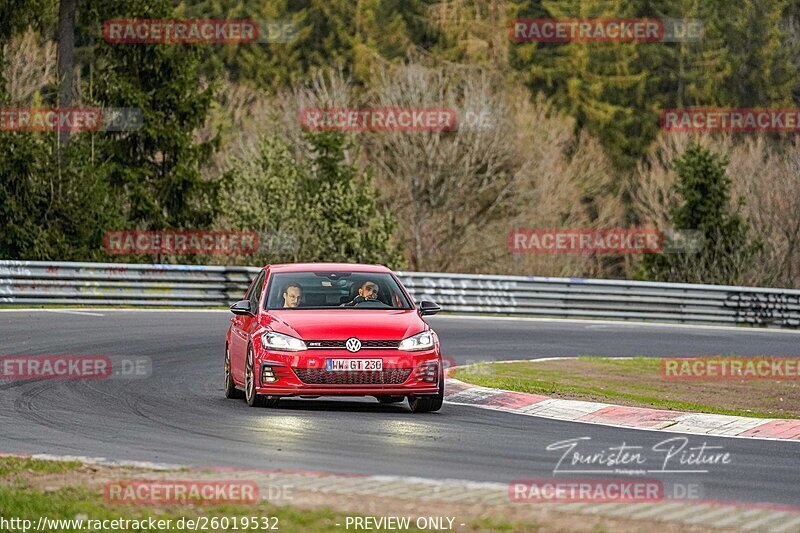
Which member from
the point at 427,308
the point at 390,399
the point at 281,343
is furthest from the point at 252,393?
the point at 427,308

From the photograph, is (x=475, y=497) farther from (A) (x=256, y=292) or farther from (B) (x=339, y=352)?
(A) (x=256, y=292)

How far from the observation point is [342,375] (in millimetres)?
13562

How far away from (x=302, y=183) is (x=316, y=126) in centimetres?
257

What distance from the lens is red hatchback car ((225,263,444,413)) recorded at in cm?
1358

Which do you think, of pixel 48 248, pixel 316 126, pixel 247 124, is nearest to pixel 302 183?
pixel 316 126

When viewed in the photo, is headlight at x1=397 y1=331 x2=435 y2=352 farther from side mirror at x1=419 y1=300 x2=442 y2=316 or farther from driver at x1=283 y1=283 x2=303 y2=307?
driver at x1=283 y1=283 x2=303 y2=307

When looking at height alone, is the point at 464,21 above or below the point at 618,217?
above

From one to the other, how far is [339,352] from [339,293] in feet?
5.39

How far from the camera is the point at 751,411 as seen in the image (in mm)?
15445

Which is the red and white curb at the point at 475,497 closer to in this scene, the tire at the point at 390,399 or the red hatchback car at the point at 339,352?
the red hatchback car at the point at 339,352

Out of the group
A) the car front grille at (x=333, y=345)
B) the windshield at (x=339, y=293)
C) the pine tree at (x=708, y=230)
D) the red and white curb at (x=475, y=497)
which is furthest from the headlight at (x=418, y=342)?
the pine tree at (x=708, y=230)

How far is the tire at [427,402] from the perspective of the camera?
14.0 metres

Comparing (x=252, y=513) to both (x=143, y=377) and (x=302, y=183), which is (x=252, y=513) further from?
(x=302, y=183)

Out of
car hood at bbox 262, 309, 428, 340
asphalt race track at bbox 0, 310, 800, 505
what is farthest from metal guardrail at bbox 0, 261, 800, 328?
car hood at bbox 262, 309, 428, 340
